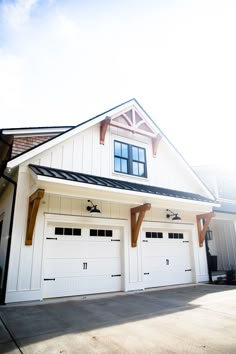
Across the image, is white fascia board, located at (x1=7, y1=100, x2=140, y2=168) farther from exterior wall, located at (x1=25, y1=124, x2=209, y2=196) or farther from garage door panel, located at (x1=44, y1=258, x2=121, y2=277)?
garage door panel, located at (x1=44, y1=258, x2=121, y2=277)

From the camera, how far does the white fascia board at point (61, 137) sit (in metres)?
6.38

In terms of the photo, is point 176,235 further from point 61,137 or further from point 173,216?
point 61,137

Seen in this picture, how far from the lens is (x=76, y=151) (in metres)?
7.96

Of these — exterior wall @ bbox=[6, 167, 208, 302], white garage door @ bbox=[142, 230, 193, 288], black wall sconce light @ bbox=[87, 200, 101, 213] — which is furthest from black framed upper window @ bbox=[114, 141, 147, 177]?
white garage door @ bbox=[142, 230, 193, 288]

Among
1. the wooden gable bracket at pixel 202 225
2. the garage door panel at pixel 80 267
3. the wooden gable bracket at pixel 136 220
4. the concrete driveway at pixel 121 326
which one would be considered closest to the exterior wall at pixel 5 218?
the garage door panel at pixel 80 267

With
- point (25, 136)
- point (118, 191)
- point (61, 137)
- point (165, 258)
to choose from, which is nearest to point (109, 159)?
point (118, 191)

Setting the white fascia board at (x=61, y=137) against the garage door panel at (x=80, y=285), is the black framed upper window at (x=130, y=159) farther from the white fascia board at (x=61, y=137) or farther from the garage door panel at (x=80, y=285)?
the garage door panel at (x=80, y=285)

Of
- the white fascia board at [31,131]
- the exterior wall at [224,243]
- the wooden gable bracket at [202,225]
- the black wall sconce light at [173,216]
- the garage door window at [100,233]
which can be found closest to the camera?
the white fascia board at [31,131]

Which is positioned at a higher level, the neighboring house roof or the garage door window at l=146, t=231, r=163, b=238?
the neighboring house roof

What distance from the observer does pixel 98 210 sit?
748 centimetres

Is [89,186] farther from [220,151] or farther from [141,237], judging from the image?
[220,151]

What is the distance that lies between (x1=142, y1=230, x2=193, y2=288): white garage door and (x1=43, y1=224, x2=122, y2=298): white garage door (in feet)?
3.94

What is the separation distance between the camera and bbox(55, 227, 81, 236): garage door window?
23.3 feet

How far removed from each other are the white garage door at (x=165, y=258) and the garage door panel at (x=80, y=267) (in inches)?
51.1
